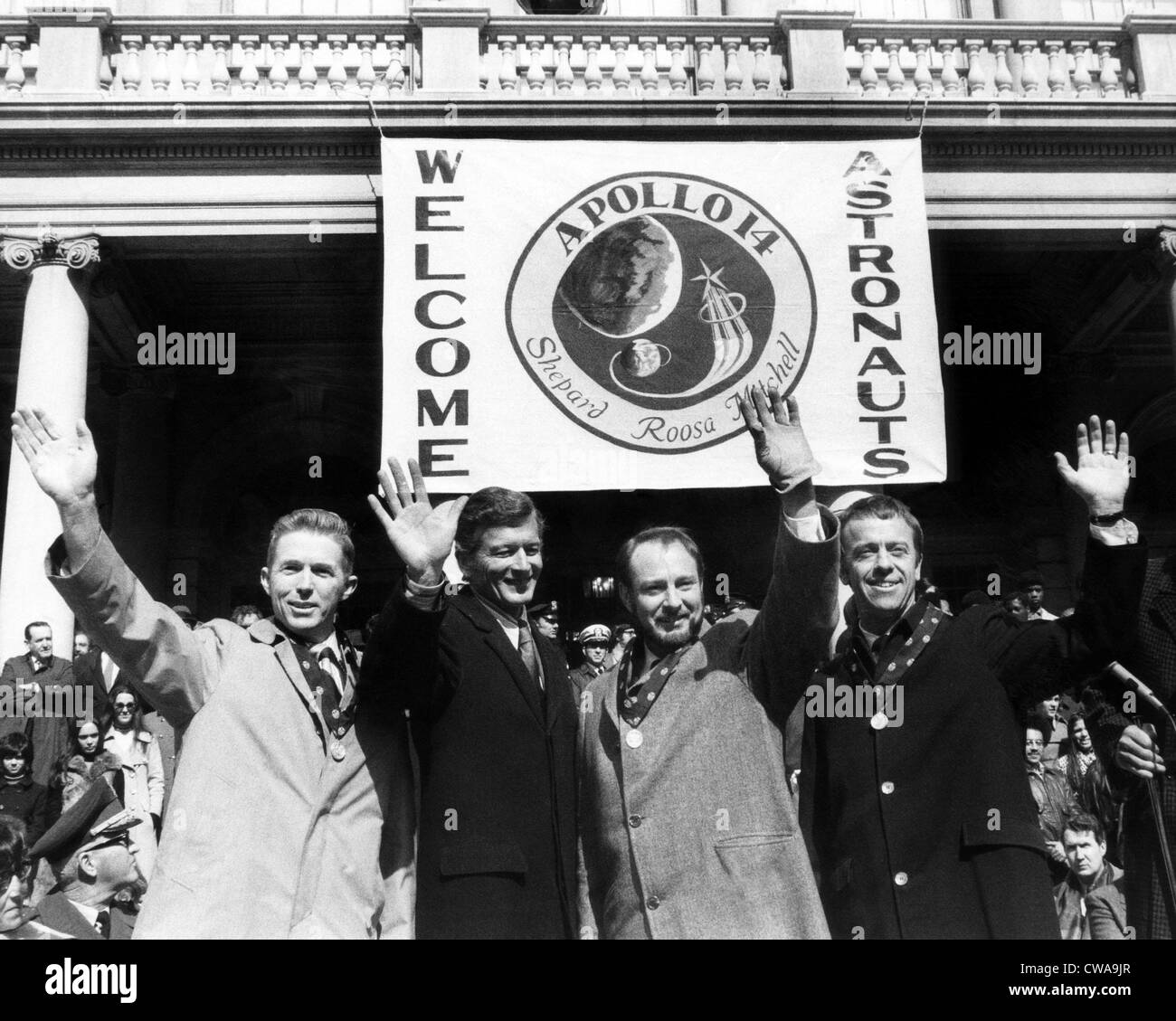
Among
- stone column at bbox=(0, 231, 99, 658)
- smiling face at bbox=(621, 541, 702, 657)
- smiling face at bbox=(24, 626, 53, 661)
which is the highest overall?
stone column at bbox=(0, 231, 99, 658)

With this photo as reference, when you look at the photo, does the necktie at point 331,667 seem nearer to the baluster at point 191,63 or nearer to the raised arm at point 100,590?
the raised arm at point 100,590

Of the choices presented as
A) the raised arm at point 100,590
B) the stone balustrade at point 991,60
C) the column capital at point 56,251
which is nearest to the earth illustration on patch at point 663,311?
the stone balustrade at point 991,60

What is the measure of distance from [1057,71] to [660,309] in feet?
15.1

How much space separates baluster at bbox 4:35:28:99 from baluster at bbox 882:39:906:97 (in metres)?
7.11

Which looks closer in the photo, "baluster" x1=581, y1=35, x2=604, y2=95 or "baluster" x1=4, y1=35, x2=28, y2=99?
"baluster" x1=4, y1=35, x2=28, y2=99

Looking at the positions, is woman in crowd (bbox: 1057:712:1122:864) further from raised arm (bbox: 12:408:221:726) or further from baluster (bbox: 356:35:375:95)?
baluster (bbox: 356:35:375:95)

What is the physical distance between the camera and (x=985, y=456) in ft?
46.4

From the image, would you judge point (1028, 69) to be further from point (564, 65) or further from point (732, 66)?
point (564, 65)

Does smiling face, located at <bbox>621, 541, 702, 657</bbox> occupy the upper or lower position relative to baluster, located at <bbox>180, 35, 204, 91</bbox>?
lower

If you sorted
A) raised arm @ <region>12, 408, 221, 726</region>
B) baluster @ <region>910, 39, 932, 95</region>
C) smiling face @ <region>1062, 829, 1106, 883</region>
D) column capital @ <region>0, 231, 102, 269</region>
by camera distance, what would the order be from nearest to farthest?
1. raised arm @ <region>12, 408, 221, 726</region>
2. smiling face @ <region>1062, 829, 1106, 883</region>
3. column capital @ <region>0, 231, 102, 269</region>
4. baluster @ <region>910, 39, 932, 95</region>

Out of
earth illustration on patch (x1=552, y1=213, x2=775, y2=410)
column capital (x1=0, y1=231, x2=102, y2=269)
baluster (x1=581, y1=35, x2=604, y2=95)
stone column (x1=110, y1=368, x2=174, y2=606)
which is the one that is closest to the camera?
earth illustration on patch (x1=552, y1=213, x2=775, y2=410)

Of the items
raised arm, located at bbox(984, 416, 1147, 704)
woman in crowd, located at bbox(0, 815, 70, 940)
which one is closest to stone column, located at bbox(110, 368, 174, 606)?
woman in crowd, located at bbox(0, 815, 70, 940)

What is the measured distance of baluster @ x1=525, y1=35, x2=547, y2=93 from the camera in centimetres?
1112
